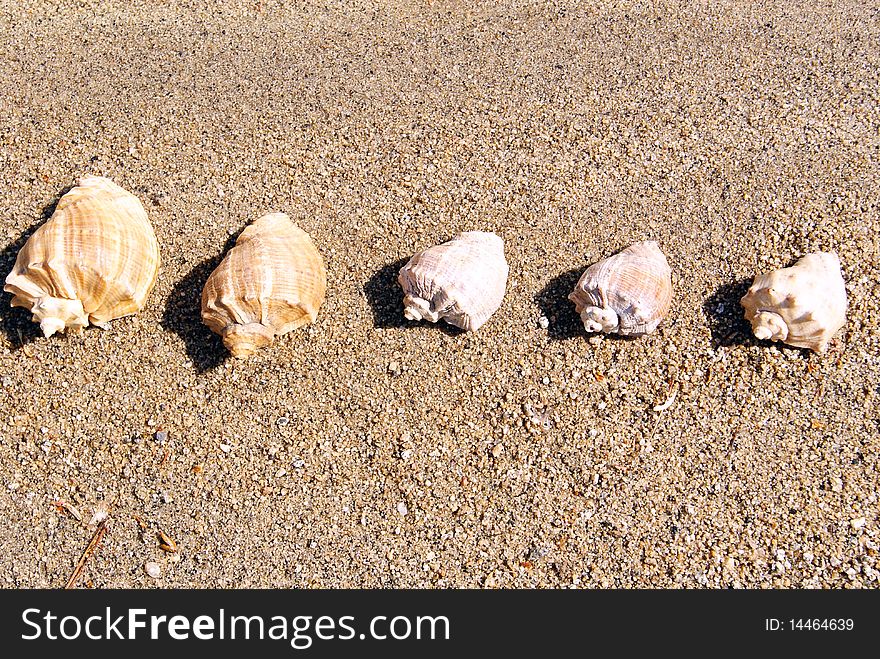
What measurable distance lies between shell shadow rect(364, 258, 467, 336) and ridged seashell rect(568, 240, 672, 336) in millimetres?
661

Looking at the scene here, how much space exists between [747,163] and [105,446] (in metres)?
3.78

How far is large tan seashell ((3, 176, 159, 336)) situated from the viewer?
3.16 meters

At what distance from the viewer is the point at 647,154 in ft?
12.8

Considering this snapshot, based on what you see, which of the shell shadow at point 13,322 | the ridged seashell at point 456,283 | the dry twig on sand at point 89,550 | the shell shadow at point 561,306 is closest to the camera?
the dry twig on sand at point 89,550

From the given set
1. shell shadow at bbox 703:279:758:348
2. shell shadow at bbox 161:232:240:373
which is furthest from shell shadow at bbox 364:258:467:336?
shell shadow at bbox 703:279:758:348

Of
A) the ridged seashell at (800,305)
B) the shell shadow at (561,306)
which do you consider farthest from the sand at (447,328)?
the ridged seashell at (800,305)

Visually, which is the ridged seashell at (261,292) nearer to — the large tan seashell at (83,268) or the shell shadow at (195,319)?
the shell shadow at (195,319)

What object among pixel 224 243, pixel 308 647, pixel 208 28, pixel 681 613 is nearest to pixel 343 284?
pixel 224 243

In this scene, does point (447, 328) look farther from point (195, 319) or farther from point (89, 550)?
point (89, 550)

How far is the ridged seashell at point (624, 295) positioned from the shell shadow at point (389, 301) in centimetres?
66

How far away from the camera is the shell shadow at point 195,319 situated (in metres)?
3.41

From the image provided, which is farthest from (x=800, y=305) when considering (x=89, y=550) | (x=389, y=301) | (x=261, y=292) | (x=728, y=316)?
(x=89, y=550)

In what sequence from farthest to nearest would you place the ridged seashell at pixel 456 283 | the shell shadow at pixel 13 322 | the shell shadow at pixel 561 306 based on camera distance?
the shell shadow at pixel 561 306 < the shell shadow at pixel 13 322 < the ridged seashell at pixel 456 283

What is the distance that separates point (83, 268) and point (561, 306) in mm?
2363
